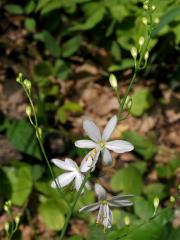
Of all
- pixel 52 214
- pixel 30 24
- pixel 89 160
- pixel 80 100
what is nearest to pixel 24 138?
pixel 52 214

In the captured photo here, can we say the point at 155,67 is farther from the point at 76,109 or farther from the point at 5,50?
the point at 5,50

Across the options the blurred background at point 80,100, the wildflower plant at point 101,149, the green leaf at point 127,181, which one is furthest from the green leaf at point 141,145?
the wildflower plant at point 101,149

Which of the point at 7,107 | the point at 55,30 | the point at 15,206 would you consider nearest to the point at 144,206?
the point at 15,206

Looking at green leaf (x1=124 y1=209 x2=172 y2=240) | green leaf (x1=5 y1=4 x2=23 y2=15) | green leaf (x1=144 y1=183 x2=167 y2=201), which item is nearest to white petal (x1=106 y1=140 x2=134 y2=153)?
green leaf (x1=124 y1=209 x2=172 y2=240)

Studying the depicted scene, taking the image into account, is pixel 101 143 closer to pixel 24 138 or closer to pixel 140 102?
pixel 24 138

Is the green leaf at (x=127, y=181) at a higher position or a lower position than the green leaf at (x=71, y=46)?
lower

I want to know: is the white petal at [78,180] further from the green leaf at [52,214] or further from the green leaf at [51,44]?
the green leaf at [51,44]
